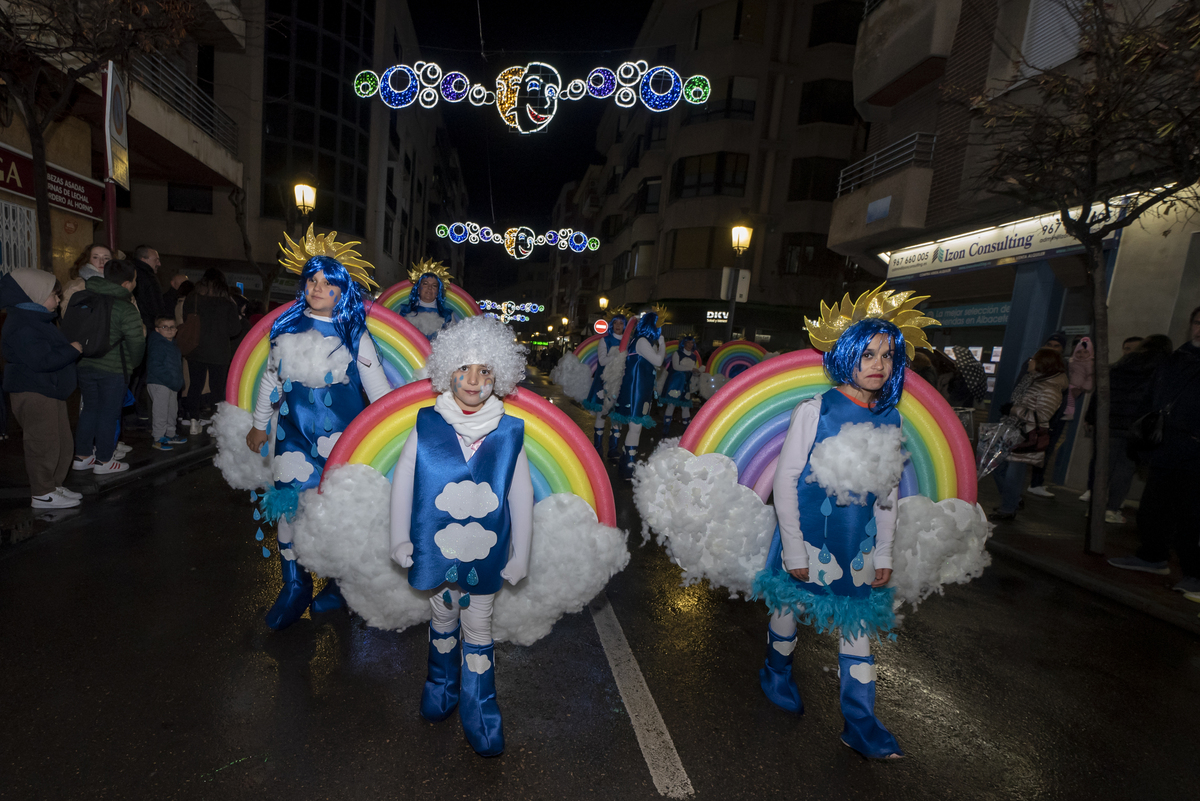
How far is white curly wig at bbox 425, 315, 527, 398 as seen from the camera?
2.47 metres

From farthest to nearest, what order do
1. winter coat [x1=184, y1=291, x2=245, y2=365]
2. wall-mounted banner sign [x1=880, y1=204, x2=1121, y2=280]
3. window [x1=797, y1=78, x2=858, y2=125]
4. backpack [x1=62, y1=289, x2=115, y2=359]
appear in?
window [x1=797, y1=78, x2=858, y2=125] → wall-mounted banner sign [x1=880, y1=204, x2=1121, y2=280] → winter coat [x1=184, y1=291, x2=245, y2=365] → backpack [x1=62, y1=289, x2=115, y2=359]

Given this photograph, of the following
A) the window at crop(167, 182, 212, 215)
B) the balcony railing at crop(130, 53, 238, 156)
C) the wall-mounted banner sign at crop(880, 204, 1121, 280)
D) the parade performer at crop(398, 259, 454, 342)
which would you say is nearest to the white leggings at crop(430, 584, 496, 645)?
the parade performer at crop(398, 259, 454, 342)

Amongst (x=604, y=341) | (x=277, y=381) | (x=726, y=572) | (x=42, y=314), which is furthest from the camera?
(x=604, y=341)

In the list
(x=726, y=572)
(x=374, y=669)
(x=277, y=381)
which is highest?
(x=277, y=381)

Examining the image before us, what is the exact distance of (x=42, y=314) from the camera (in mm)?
4707

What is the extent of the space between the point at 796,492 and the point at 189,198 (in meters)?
24.8

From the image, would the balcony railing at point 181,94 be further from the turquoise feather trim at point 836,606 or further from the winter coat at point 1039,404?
the winter coat at point 1039,404

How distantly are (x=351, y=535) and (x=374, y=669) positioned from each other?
3.03ft

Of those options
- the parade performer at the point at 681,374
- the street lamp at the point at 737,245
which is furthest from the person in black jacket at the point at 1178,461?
the street lamp at the point at 737,245

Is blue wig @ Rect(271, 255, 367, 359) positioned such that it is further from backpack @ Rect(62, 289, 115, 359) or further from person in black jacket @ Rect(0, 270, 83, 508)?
backpack @ Rect(62, 289, 115, 359)

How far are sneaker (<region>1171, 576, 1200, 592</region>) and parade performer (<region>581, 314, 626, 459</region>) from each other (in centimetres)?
606

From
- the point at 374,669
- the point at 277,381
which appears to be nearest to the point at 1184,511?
the point at 374,669

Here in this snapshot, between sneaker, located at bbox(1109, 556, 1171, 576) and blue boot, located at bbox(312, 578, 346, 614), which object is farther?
sneaker, located at bbox(1109, 556, 1171, 576)

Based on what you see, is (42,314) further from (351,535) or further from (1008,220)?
(1008,220)
